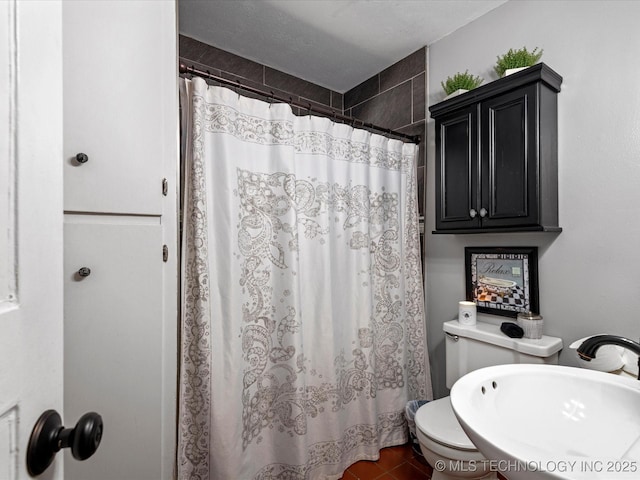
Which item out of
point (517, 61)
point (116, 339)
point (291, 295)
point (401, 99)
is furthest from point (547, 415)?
point (401, 99)

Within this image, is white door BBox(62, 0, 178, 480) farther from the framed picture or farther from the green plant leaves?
the framed picture

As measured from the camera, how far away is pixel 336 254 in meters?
1.78

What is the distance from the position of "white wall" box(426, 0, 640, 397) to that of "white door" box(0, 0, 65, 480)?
1.85m

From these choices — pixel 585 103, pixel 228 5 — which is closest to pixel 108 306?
pixel 228 5

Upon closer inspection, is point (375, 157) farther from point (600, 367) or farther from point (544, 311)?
point (600, 367)

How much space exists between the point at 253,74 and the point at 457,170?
1.53 metres

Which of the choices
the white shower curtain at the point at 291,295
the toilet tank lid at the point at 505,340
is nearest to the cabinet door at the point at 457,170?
the white shower curtain at the point at 291,295

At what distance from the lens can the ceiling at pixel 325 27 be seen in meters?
1.79

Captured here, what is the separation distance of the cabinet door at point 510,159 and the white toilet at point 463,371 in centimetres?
55

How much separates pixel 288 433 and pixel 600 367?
1.31 metres

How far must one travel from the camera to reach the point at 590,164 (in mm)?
1468

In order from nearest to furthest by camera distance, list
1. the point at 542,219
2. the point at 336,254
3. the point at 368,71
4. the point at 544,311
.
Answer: the point at 542,219, the point at 544,311, the point at 336,254, the point at 368,71

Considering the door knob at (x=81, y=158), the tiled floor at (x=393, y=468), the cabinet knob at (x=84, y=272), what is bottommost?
the tiled floor at (x=393, y=468)

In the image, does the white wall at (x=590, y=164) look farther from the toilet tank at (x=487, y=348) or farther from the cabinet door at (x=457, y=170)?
A: the cabinet door at (x=457, y=170)
